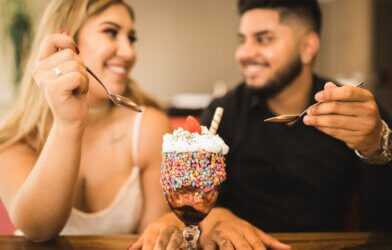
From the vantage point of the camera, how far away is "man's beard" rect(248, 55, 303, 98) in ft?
7.35

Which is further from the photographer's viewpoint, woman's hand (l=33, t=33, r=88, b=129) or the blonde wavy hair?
the blonde wavy hair

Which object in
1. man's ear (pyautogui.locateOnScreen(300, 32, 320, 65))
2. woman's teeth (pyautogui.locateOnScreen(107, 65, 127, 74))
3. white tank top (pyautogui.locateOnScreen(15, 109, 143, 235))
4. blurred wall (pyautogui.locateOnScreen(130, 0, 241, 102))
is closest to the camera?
white tank top (pyautogui.locateOnScreen(15, 109, 143, 235))

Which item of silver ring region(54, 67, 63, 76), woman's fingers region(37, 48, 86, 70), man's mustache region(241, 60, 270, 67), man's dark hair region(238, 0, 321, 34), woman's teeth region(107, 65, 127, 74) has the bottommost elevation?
silver ring region(54, 67, 63, 76)

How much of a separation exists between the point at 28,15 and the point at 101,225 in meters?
4.16


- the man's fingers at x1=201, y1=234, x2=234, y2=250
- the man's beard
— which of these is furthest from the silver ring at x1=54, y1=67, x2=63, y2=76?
the man's beard

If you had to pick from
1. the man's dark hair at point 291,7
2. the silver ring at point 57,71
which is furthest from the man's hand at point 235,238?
the man's dark hair at point 291,7

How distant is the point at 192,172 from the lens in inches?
45.8

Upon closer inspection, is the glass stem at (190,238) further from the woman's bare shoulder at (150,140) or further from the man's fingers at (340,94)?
the woman's bare shoulder at (150,140)

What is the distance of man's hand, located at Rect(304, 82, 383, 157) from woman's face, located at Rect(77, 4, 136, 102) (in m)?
0.89

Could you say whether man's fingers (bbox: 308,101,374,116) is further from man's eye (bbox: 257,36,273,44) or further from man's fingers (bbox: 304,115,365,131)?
man's eye (bbox: 257,36,273,44)

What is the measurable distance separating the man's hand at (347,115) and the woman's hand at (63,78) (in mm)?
658

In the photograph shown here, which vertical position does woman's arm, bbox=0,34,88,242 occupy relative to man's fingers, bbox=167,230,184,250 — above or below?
above

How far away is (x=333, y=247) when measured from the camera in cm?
130

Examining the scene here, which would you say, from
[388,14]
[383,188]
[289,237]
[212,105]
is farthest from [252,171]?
[388,14]
